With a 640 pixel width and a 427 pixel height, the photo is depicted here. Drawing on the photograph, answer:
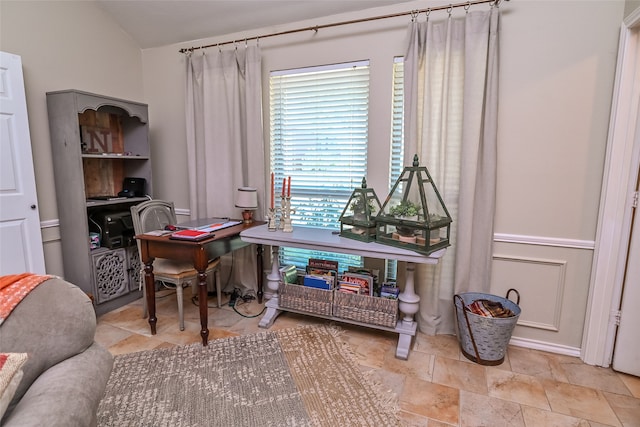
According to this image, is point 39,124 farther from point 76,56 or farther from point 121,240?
point 121,240

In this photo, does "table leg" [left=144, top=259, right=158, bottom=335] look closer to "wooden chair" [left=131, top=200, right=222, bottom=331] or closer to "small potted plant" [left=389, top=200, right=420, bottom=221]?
"wooden chair" [left=131, top=200, right=222, bottom=331]

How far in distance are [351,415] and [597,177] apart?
81.8 inches

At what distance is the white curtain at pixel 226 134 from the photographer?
9.48 ft

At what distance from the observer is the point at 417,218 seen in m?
2.11

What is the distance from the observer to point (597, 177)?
2107 millimetres

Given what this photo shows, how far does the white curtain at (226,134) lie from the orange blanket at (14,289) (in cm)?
190

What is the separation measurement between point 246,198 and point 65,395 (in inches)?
77.0

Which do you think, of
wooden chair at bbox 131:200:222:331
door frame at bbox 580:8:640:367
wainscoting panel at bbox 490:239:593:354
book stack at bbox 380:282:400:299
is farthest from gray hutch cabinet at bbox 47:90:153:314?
door frame at bbox 580:8:640:367

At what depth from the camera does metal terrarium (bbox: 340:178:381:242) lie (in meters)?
2.32

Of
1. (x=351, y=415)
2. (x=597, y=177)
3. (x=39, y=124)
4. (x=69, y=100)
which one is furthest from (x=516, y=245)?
(x=39, y=124)

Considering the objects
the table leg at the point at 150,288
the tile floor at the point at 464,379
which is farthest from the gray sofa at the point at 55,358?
the tile floor at the point at 464,379

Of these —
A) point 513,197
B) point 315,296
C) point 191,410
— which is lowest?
point 191,410

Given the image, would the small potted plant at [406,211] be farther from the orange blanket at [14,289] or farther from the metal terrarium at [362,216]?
the orange blanket at [14,289]

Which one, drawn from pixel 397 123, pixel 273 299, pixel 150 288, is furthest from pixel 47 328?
pixel 397 123
